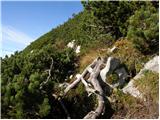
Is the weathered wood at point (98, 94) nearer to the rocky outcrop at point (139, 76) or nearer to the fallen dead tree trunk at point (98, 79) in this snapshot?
the fallen dead tree trunk at point (98, 79)

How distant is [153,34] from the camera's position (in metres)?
12.4

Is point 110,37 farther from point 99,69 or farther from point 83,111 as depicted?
point 83,111

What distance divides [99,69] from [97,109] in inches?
82.4

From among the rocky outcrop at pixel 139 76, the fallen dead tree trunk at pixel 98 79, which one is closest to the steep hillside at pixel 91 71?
the fallen dead tree trunk at pixel 98 79

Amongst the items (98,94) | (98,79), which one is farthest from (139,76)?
(98,94)

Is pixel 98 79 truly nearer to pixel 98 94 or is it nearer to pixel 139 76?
pixel 98 94

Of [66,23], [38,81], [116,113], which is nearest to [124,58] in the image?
[116,113]

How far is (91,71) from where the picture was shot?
41.8 feet

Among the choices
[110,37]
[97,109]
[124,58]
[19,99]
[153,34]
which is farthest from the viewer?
[110,37]

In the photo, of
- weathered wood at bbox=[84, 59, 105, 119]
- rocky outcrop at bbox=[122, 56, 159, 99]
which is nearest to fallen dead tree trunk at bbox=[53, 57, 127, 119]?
weathered wood at bbox=[84, 59, 105, 119]

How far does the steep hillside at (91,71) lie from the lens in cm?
1027

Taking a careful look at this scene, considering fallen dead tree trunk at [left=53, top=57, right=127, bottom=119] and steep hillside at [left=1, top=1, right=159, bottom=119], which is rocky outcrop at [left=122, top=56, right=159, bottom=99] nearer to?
steep hillside at [left=1, top=1, right=159, bottom=119]

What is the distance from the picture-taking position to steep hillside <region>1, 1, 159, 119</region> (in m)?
10.3

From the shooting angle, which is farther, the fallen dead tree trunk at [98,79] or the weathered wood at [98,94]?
the fallen dead tree trunk at [98,79]
